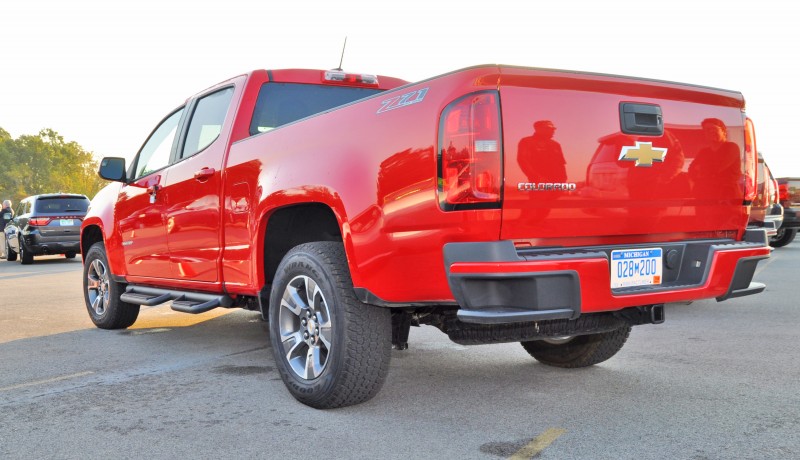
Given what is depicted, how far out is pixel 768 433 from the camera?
3.46m

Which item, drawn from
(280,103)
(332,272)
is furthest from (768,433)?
(280,103)

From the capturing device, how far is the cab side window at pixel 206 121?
17.6 feet

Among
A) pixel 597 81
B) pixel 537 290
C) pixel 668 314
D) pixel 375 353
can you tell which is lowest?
pixel 668 314

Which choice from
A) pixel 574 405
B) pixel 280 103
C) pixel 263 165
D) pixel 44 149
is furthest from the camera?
pixel 44 149

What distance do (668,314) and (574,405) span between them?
151 inches

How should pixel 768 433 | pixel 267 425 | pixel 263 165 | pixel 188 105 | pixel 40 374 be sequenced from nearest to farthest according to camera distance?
pixel 768 433, pixel 267 425, pixel 263 165, pixel 40 374, pixel 188 105

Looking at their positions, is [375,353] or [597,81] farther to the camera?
[375,353]

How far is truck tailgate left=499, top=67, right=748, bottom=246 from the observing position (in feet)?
10.7

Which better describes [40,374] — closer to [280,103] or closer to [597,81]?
[280,103]

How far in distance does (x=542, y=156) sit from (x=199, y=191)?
2.72 metres

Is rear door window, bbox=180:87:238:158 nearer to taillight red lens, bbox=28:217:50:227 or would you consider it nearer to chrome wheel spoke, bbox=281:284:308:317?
chrome wheel spoke, bbox=281:284:308:317

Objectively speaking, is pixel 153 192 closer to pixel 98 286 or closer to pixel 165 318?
pixel 98 286

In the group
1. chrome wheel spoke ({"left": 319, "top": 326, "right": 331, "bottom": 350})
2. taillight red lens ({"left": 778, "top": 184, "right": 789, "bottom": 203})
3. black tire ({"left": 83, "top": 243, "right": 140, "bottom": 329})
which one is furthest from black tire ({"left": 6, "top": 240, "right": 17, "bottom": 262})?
taillight red lens ({"left": 778, "top": 184, "right": 789, "bottom": 203})

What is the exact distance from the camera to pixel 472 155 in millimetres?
3193
